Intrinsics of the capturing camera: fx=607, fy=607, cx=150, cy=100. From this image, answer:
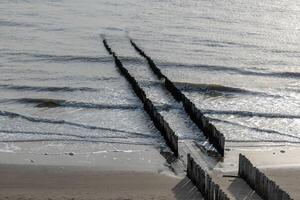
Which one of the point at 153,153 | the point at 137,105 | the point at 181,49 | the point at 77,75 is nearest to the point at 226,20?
the point at 181,49

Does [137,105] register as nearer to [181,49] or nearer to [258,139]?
[258,139]

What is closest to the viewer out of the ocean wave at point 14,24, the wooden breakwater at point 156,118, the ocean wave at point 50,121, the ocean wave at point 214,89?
the wooden breakwater at point 156,118

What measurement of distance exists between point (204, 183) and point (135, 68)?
1661 cm

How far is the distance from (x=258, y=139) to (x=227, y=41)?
22281 millimetres

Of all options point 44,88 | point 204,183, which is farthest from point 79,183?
point 44,88

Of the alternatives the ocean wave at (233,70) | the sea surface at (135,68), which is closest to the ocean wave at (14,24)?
the sea surface at (135,68)

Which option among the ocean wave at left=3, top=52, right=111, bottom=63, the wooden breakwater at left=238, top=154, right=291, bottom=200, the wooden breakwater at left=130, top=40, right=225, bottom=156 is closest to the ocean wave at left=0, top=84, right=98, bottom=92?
the wooden breakwater at left=130, top=40, right=225, bottom=156

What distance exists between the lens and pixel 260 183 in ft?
41.3

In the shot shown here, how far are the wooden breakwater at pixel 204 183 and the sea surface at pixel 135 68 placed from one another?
3.32 m

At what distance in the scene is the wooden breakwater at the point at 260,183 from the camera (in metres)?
11.5

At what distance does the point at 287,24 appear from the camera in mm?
48656

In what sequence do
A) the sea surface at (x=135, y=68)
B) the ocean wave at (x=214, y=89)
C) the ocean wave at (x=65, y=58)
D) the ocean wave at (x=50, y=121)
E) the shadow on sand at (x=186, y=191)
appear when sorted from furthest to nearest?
1. the ocean wave at (x=65, y=58)
2. the ocean wave at (x=214, y=89)
3. the sea surface at (x=135, y=68)
4. the ocean wave at (x=50, y=121)
5. the shadow on sand at (x=186, y=191)

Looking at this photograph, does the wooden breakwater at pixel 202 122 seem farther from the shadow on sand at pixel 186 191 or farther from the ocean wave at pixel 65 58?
the ocean wave at pixel 65 58

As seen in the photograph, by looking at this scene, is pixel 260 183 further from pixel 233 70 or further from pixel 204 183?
pixel 233 70
